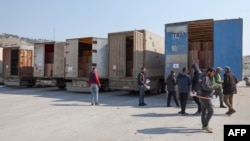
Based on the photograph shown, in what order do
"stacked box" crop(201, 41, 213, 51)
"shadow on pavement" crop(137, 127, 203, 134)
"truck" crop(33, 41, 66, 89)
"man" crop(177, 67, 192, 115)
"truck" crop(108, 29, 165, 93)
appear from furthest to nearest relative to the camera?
"truck" crop(33, 41, 66, 89) → "truck" crop(108, 29, 165, 93) → "stacked box" crop(201, 41, 213, 51) → "man" crop(177, 67, 192, 115) → "shadow on pavement" crop(137, 127, 203, 134)

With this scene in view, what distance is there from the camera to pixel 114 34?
1625cm

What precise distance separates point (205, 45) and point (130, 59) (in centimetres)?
479

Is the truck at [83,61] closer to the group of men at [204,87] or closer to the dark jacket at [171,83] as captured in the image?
the dark jacket at [171,83]

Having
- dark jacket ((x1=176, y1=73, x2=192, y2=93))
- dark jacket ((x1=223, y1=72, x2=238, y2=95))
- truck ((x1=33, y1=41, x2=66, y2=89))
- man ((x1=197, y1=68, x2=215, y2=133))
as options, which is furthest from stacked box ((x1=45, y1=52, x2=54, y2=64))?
man ((x1=197, y1=68, x2=215, y2=133))

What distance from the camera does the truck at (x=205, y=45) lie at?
1248 cm

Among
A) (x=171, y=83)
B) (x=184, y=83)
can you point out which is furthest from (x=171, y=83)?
(x=184, y=83)

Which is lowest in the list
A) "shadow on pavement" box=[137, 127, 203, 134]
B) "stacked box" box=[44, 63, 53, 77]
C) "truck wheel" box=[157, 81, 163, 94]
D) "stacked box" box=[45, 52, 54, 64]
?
"shadow on pavement" box=[137, 127, 203, 134]

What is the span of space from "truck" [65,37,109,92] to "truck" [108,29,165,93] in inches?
34.6

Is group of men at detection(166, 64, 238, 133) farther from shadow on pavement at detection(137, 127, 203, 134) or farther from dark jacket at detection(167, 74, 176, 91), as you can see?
shadow on pavement at detection(137, 127, 203, 134)

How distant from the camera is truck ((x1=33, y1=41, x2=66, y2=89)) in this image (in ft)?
63.4

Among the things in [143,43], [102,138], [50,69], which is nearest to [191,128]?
[102,138]

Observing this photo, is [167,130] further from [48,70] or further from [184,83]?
[48,70]

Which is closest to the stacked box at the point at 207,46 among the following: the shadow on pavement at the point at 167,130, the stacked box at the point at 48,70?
the shadow on pavement at the point at 167,130

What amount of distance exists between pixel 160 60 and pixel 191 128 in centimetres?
1115
